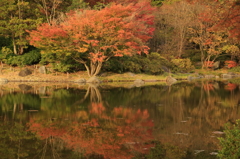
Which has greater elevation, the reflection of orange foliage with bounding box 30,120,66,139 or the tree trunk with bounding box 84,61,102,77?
the tree trunk with bounding box 84,61,102,77

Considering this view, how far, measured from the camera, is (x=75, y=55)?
2686 cm

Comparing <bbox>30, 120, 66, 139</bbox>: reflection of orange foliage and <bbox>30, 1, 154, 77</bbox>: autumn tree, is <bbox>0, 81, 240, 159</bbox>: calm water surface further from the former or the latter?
<bbox>30, 1, 154, 77</bbox>: autumn tree

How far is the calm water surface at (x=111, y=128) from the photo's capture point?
6582mm

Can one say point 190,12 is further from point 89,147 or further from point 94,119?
point 89,147

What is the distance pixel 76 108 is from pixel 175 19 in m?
29.2

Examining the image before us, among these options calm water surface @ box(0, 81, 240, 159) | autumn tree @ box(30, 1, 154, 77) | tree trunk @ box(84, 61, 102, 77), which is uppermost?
autumn tree @ box(30, 1, 154, 77)

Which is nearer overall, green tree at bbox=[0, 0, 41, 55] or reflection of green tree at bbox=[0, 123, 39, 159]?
reflection of green tree at bbox=[0, 123, 39, 159]

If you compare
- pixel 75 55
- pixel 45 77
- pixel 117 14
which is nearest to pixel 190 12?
pixel 117 14

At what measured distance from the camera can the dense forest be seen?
24594 mm

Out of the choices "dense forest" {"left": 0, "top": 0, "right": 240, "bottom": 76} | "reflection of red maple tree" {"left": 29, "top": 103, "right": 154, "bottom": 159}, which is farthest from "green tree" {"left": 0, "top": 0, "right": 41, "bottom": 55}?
"reflection of red maple tree" {"left": 29, "top": 103, "right": 154, "bottom": 159}

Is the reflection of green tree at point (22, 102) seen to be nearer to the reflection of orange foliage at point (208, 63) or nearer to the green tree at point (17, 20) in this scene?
the green tree at point (17, 20)

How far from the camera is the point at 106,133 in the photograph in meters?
8.16

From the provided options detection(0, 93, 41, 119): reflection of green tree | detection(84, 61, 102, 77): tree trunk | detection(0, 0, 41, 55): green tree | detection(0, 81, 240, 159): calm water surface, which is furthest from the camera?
detection(0, 0, 41, 55): green tree

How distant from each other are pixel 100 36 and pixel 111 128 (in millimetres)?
16851
